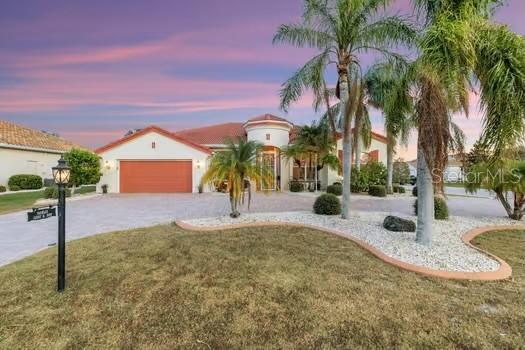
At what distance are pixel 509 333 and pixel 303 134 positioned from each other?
17.2 meters

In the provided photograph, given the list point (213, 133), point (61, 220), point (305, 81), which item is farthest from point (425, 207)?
point (213, 133)

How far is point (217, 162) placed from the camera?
28.2ft

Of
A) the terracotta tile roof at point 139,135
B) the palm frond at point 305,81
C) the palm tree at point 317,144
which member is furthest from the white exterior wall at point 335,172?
the palm frond at point 305,81

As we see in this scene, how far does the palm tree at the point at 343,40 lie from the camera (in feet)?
26.0

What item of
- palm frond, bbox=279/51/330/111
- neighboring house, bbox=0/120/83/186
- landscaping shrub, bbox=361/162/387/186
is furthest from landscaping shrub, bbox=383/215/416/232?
neighboring house, bbox=0/120/83/186

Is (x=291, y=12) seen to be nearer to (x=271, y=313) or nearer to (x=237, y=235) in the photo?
(x=237, y=235)

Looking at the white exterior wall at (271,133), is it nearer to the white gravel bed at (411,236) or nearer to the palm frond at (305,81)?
the palm frond at (305,81)

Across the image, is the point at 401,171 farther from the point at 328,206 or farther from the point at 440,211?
the point at 328,206

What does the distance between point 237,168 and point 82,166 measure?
14.5m

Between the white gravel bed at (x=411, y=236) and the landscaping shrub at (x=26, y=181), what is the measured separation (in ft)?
69.3

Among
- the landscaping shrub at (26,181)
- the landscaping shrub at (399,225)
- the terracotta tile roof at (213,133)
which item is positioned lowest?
the landscaping shrub at (399,225)

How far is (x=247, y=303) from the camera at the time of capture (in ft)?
12.3

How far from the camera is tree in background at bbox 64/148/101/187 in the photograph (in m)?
16.8

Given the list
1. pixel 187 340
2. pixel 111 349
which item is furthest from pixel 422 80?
pixel 111 349
